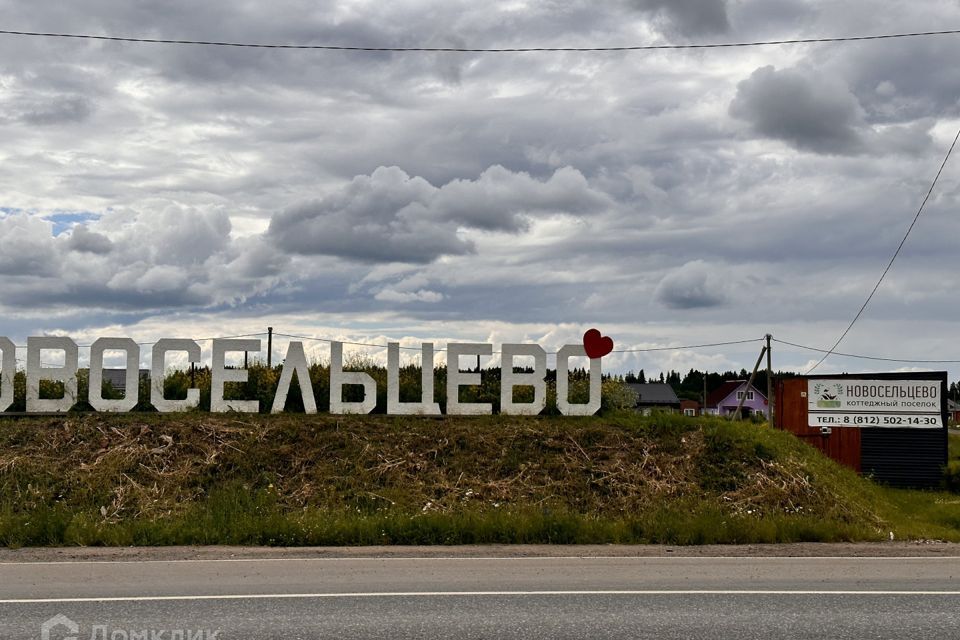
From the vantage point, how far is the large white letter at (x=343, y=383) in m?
22.6

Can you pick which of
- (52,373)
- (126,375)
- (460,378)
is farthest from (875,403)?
(52,373)

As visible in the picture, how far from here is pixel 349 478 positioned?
18.7 metres

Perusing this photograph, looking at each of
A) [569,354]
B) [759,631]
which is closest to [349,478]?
[569,354]

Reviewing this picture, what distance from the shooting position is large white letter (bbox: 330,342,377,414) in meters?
22.6

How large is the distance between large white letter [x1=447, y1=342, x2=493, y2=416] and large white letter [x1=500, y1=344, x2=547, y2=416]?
44 cm

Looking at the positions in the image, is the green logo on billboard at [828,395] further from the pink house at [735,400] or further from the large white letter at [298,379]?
the pink house at [735,400]

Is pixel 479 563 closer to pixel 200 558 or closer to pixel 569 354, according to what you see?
pixel 200 558

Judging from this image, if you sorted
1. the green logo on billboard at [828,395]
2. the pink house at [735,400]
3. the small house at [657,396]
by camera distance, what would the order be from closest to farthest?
the green logo on billboard at [828,395]
the small house at [657,396]
the pink house at [735,400]

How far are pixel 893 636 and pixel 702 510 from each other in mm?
9154

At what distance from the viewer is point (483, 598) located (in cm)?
998

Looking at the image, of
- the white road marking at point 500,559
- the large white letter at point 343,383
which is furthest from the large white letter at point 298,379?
the white road marking at point 500,559

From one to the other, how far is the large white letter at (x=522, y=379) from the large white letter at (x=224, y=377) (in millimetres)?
6057

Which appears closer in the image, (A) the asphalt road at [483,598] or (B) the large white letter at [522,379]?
(A) the asphalt road at [483,598]

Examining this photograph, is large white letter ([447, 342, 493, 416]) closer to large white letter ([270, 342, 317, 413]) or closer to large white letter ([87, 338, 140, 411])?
large white letter ([270, 342, 317, 413])
